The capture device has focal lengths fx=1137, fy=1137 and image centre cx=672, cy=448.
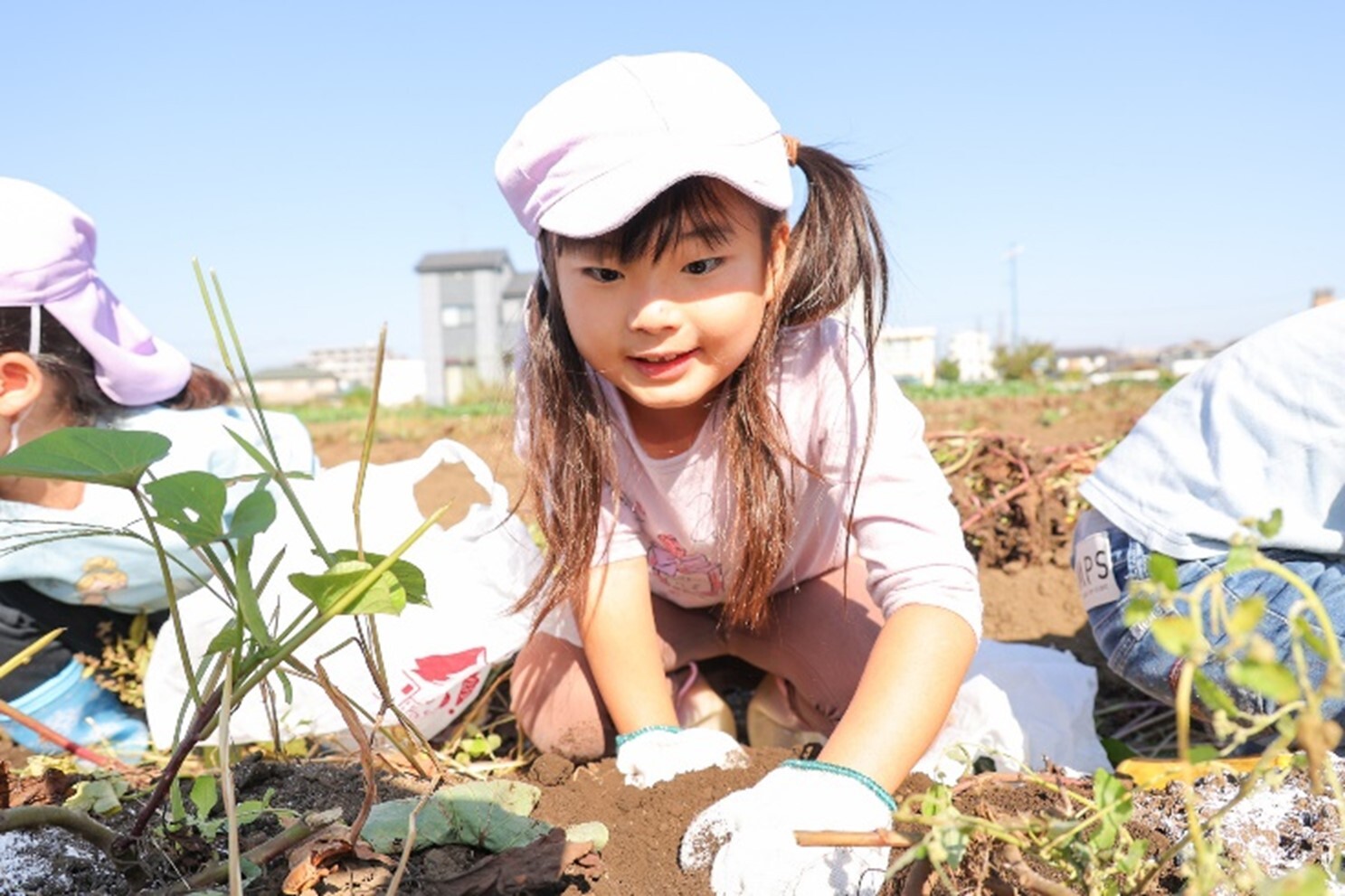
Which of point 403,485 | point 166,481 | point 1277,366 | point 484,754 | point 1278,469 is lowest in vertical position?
point 484,754

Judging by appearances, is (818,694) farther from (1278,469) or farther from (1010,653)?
(1278,469)

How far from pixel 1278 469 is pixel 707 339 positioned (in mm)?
879

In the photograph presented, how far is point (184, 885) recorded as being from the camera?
938mm

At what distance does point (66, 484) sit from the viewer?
219 cm

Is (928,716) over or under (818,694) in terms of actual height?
over

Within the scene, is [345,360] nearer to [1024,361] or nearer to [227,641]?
[1024,361]

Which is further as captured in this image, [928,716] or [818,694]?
[818,694]

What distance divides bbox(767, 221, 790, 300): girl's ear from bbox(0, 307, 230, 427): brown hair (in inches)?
53.4

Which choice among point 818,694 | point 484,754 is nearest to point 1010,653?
point 818,694

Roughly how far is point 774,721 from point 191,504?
1.49 meters

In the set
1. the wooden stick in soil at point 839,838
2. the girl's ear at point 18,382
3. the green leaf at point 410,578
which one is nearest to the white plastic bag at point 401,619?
the girl's ear at point 18,382

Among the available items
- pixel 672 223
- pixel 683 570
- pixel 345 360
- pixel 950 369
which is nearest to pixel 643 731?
pixel 683 570

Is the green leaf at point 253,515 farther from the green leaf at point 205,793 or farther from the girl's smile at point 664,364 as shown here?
the girl's smile at point 664,364

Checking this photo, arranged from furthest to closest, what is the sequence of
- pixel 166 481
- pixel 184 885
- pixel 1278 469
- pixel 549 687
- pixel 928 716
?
pixel 549 687
pixel 1278 469
pixel 928 716
pixel 184 885
pixel 166 481
